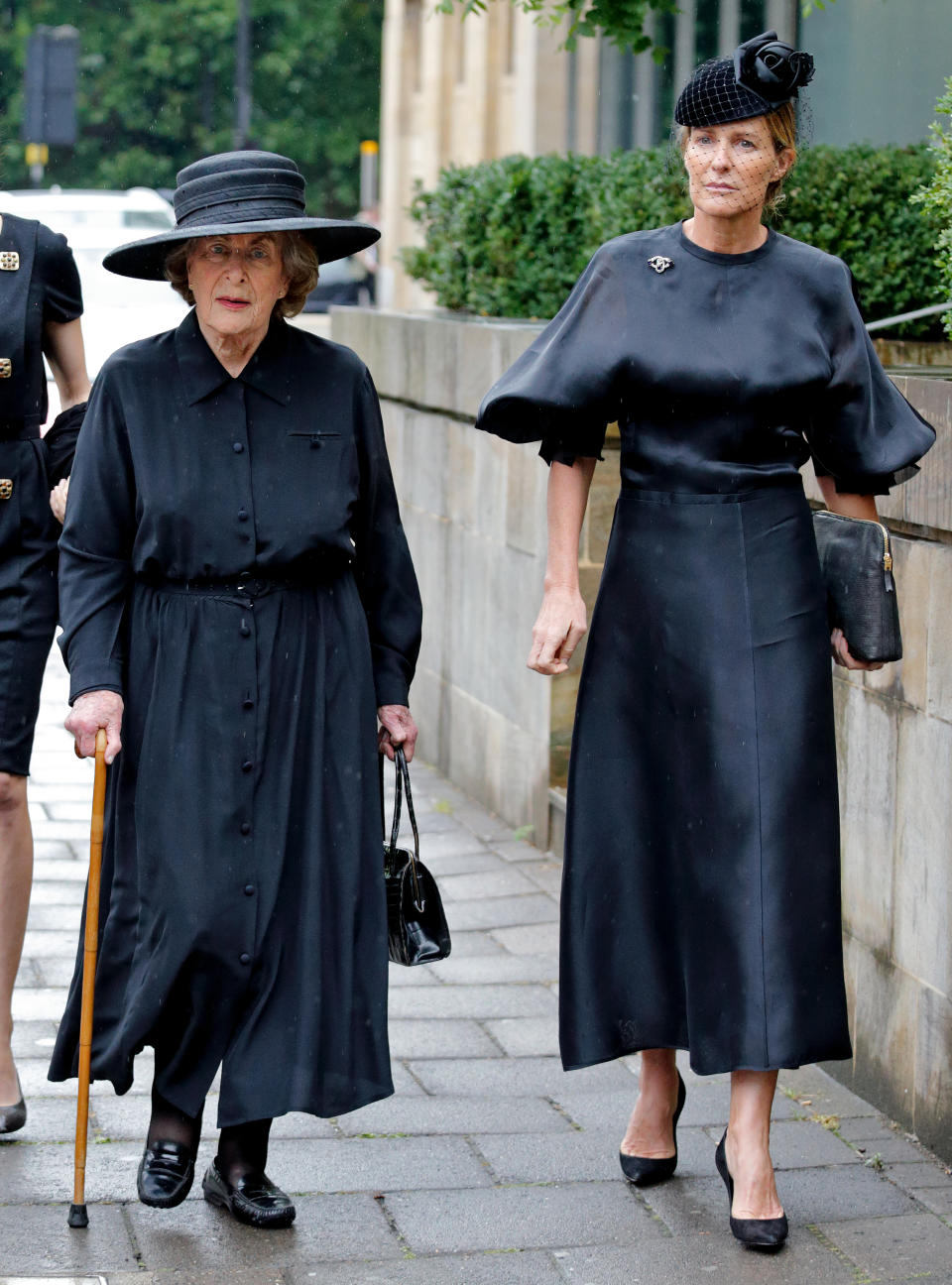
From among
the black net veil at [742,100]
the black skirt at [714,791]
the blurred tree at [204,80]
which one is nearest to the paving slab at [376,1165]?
the black skirt at [714,791]

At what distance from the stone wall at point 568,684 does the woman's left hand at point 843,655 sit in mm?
406

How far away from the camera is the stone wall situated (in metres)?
4.59

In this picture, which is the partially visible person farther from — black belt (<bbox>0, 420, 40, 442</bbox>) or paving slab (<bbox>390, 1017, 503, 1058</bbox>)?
paving slab (<bbox>390, 1017, 503, 1058</bbox>)

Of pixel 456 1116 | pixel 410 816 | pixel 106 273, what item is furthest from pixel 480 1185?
pixel 106 273

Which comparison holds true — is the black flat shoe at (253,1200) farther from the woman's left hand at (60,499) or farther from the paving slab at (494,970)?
the paving slab at (494,970)

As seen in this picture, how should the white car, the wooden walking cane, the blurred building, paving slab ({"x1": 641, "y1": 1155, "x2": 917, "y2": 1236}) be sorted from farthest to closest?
the white car < the blurred building < paving slab ({"x1": 641, "y1": 1155, "x2": 917, "y2": 1236}) < the wooden walking cane

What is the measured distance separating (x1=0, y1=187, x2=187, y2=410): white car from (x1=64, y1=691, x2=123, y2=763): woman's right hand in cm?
1057

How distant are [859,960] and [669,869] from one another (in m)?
0.99

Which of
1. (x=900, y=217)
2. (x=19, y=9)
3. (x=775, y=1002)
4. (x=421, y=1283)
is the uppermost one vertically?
(x=19, y=9)

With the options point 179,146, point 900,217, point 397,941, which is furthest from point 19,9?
point 397,941

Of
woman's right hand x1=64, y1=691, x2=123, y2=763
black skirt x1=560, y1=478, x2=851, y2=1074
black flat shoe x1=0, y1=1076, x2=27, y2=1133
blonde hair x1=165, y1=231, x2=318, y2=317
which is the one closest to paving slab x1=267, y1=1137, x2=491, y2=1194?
black skirt x1=560, y1=478, x2=851, y2=1074

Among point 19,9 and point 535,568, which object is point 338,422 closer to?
point 535,568

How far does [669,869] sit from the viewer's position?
167 inches

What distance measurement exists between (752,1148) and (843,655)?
969 millimetres
